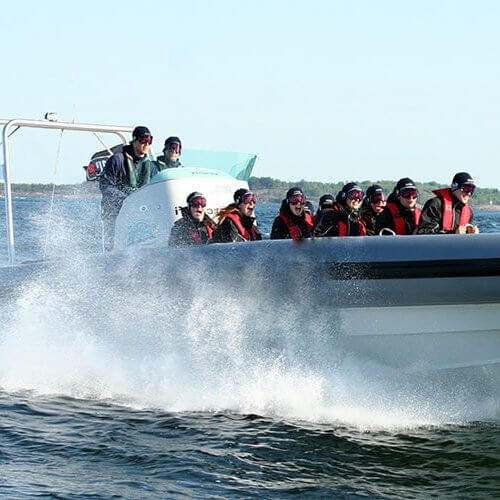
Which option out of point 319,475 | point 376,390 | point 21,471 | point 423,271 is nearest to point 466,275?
point 423,271

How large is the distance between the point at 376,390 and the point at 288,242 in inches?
45.4

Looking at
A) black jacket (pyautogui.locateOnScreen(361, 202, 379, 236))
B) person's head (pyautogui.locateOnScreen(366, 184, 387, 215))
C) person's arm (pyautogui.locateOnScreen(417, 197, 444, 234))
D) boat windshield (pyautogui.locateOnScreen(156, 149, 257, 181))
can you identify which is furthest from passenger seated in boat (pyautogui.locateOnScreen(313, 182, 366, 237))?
boat windshield (pyautogui.locateOnScreen(156, 149, 257, 181))

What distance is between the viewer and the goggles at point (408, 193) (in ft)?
23.8

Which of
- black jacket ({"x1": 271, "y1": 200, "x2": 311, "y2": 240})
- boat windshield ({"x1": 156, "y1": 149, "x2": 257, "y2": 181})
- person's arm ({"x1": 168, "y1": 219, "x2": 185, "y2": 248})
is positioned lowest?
person's arm ({"x1": 168, "y1": 219, "x2": 185, "y2": 248})

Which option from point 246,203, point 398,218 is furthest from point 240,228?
point 398,218

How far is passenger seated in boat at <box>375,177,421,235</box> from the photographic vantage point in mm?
7238

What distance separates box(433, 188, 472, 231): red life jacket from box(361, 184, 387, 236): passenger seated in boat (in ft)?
3.65

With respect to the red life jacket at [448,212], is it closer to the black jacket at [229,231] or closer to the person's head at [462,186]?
the person's head at [462,186]

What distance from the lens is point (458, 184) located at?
23.6ft

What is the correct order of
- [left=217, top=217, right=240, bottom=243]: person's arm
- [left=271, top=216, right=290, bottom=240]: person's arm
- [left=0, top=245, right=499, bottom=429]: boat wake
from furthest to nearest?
1. [left=271, top=216, right=290, bottom=240]: person's arm
2. [left=217, top=217, right=240, bottom=243]: person's arm
3. [left=0, top=245, right=499, bottom=429]: boat wake

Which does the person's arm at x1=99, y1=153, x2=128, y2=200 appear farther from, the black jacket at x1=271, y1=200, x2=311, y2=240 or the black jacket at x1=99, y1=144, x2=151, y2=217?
the black jacket at x1=271, y1=200, x2=311, y2=240

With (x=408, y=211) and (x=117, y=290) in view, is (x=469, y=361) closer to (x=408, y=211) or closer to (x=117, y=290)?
(x=408, y=211)

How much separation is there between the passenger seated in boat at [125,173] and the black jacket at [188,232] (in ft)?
3.13

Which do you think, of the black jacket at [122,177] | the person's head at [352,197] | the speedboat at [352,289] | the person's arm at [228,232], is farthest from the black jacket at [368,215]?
the black jacket at [122,177]
